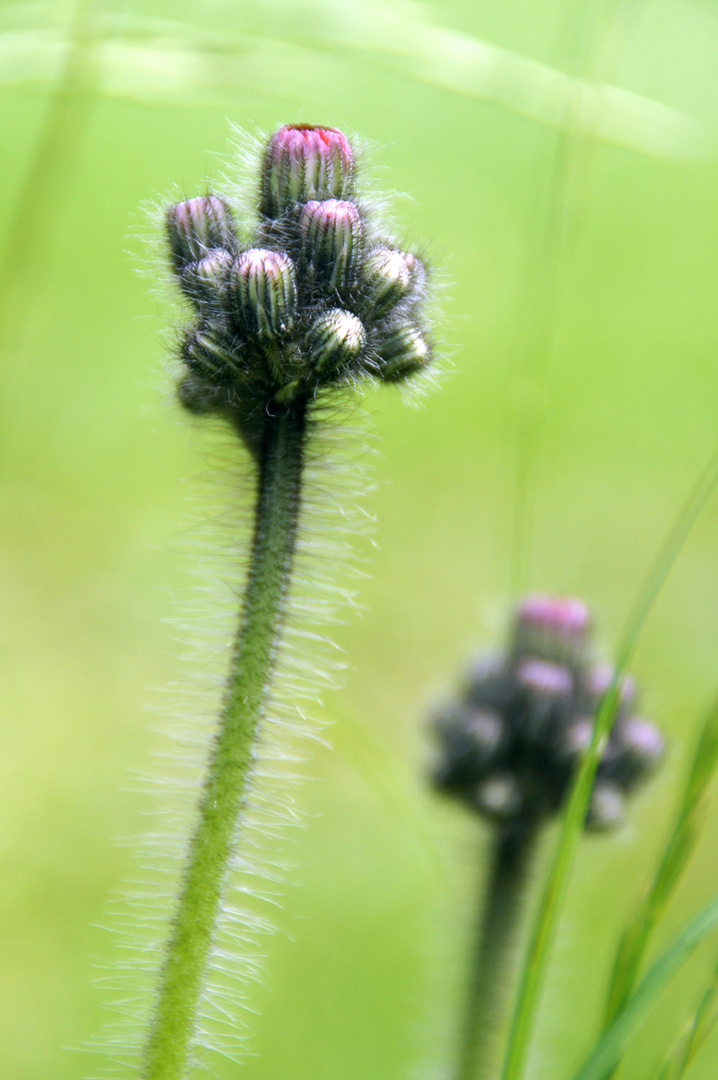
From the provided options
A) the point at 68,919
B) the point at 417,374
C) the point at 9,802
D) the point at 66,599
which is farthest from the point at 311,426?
the point at 66,599

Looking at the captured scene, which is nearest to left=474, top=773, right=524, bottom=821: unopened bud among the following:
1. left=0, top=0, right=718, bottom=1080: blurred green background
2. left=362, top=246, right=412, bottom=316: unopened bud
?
left=0, top=0, right=718, bottom=1080: blurred green background

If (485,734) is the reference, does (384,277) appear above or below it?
above

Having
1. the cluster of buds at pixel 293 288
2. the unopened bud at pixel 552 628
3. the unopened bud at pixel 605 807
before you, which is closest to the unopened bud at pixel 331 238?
the cluster of buds at pixel 293 288

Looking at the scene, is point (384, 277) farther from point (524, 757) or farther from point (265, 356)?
point (524, 757)

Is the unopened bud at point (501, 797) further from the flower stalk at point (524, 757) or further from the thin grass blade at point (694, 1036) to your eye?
the thin grass blade at point (694, 1036)

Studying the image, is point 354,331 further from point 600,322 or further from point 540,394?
point 600,322

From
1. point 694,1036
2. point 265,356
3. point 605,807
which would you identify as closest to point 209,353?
point 265,356
